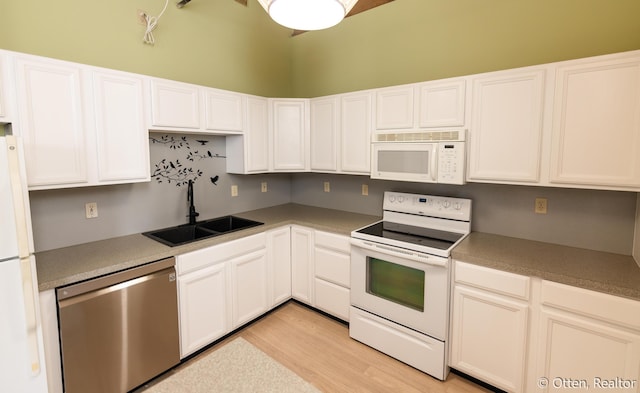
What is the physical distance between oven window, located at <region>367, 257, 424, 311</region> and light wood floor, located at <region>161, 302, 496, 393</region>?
49 centimetres

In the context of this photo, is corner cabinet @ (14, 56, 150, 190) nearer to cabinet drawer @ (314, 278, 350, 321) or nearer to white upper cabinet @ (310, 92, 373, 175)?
white upper cabinet @ (310, 92, 373, 175)

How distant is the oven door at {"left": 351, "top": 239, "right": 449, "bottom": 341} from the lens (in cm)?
212

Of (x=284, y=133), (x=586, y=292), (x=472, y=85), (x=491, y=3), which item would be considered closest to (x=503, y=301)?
(x=586, y=292)

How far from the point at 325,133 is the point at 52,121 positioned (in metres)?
2.12

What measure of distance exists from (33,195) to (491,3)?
3.59m

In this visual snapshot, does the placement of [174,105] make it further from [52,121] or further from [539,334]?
[539,334]

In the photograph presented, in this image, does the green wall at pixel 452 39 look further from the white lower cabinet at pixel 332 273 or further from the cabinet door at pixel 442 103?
the white lower cabinet at pixel 332 273

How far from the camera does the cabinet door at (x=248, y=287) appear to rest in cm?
264

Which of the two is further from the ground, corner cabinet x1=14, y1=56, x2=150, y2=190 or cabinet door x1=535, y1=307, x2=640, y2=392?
corner cabinet x1=14, y1=56, x2=150, y2=190

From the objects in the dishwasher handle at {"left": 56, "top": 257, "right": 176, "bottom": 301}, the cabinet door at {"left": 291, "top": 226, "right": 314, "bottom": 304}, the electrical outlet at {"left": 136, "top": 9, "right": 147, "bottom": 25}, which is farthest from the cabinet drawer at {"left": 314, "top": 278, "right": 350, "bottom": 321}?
the electrical outlet at {"left": 136, "top": 9, "right": 147, "bottom": 25}

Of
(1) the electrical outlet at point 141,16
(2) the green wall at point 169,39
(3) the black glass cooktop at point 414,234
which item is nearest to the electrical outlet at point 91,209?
(2) the green wall at point 169,39

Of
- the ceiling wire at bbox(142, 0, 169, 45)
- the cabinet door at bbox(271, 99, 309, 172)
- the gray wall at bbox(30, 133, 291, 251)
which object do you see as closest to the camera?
the gray wall at bbox(30, 133, 291, 251)

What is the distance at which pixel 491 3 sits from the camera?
93.6 inches

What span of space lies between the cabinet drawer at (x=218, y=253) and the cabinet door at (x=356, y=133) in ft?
3.59
